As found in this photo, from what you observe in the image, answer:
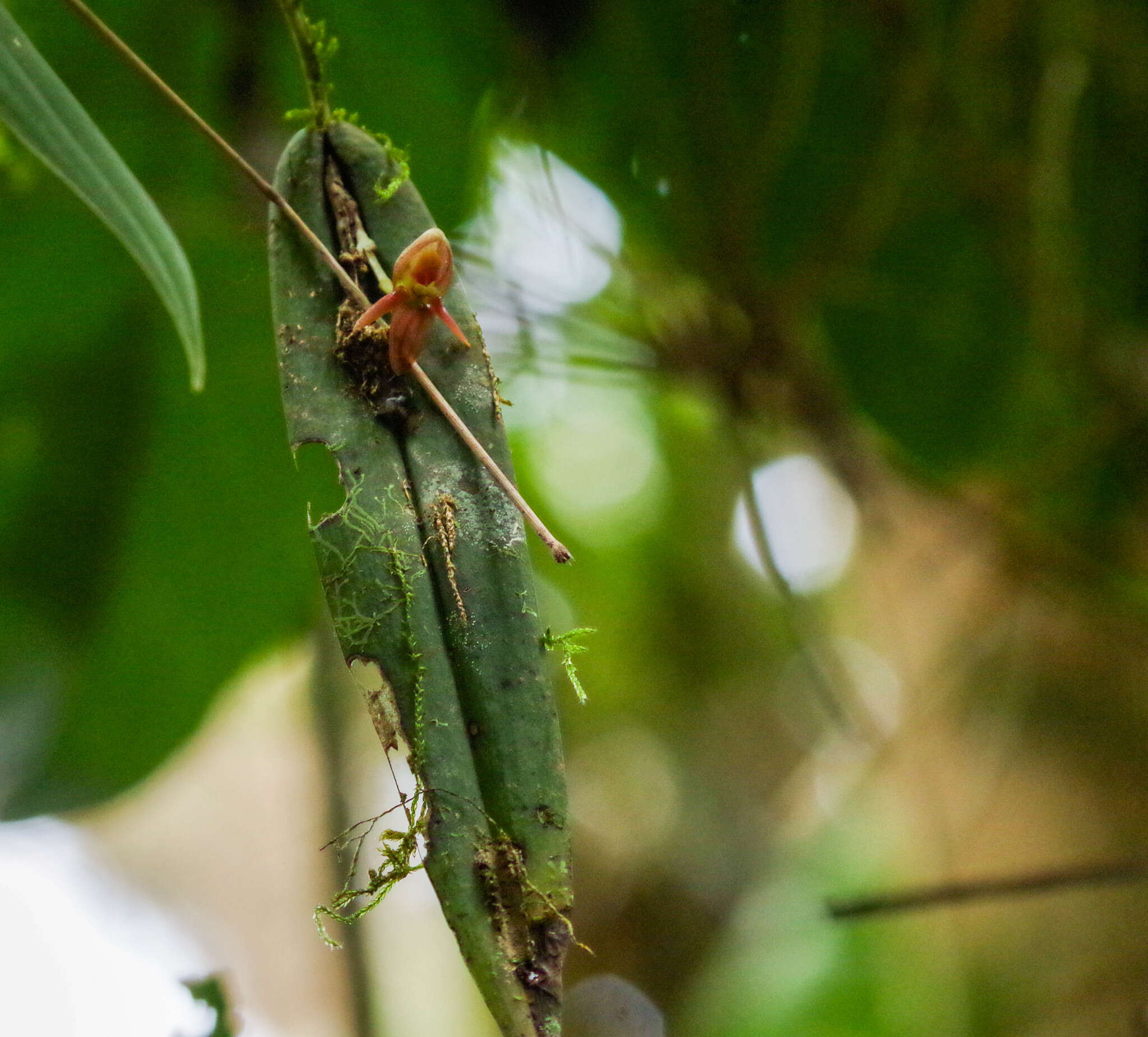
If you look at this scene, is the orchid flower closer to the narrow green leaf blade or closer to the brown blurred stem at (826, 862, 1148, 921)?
the narrow green leaf blade

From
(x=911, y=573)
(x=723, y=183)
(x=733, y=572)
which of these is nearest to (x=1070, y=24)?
(x=723, y=183)

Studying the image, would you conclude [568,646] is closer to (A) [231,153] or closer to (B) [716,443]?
(A) [231,153]

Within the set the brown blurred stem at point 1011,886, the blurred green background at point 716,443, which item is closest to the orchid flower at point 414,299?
the blurred green background at point 716,443

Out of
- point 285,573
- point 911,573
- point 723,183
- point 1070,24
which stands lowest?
point 911,573

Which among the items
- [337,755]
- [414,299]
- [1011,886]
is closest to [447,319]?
[414,299]

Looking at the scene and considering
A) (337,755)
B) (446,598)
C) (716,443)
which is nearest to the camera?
(446,598)

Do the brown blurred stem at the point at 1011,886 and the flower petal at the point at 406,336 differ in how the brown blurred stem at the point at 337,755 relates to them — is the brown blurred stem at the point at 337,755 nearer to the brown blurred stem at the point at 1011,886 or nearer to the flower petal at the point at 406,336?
the brown blurred stem at the point at 1011,886

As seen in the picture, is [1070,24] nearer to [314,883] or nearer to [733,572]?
[733,572]
